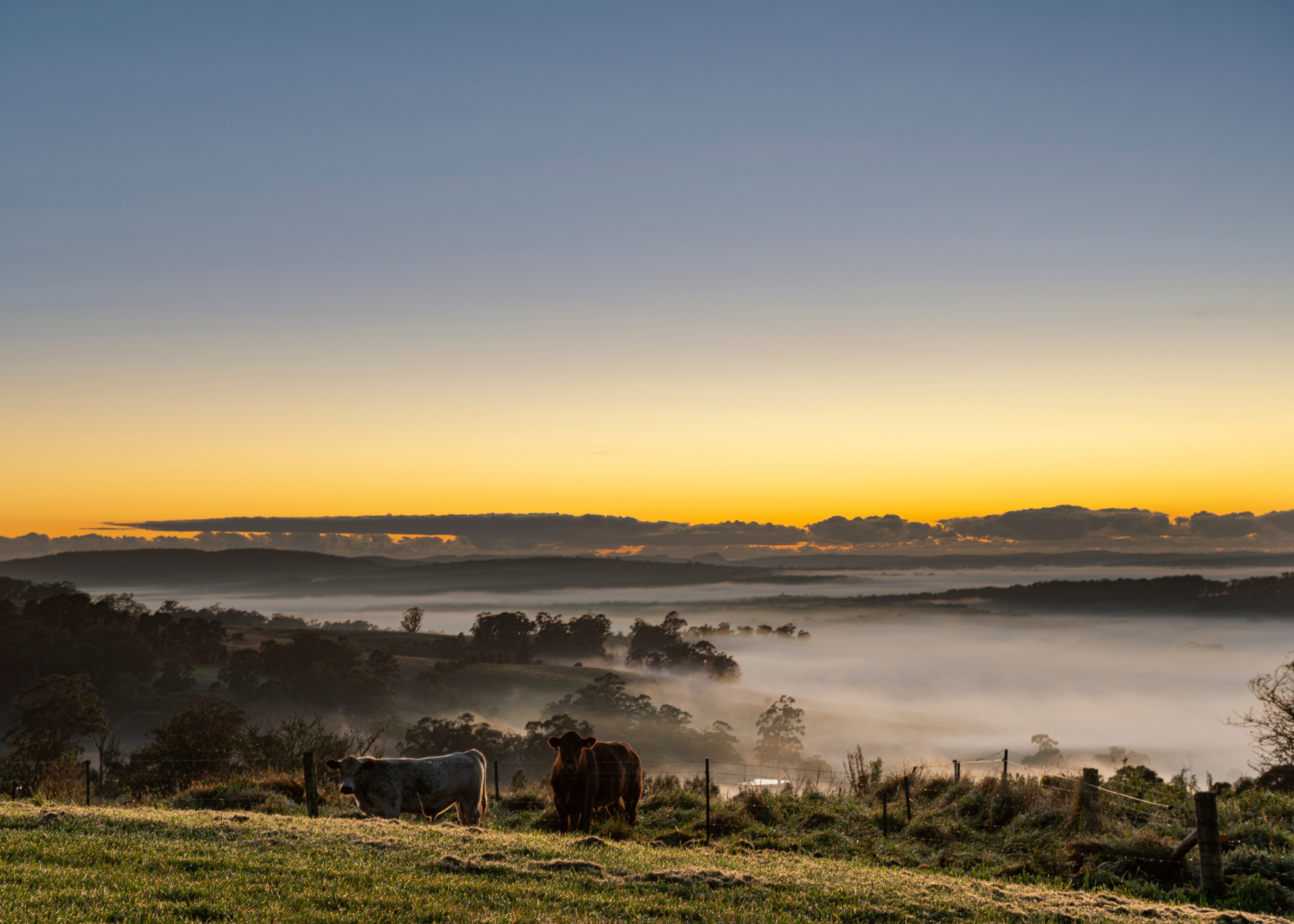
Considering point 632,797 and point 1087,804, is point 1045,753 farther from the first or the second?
point 632,797

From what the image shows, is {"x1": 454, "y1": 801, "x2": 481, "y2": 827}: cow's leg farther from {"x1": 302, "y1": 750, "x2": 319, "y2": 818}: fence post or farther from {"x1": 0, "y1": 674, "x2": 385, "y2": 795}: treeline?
{"x1": 0, "y1": 674, "x2": 385, "y2": 795}: treeline

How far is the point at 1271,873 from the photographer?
12773mm

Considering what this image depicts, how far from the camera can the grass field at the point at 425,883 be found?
8258mm

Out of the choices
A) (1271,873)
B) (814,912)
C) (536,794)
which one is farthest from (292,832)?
(1271,873)

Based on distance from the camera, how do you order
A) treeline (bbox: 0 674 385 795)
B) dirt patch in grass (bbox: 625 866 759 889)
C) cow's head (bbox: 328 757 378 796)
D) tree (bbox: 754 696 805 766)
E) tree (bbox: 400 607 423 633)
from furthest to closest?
tree (bbox: 400 607 423 633) → tree (bbox: 754 696 805 766) → treeline (bbox: 0 674 385 795) → cow's head (bbox: 328 757 378 796) → dirt patch in grass (bbox: 625 866 759 889)

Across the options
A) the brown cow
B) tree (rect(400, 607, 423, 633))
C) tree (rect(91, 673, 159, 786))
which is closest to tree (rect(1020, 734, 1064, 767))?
the brown cow

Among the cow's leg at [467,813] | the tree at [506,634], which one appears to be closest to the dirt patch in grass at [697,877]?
the cow's leg at [467,813]

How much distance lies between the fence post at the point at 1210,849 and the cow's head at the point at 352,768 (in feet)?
46.7

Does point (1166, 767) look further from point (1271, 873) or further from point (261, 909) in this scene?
point (261, 909)

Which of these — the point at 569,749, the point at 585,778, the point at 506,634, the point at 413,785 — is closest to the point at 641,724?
the point at 506,634

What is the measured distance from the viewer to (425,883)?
373 inches

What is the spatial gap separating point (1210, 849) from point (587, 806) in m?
10.7

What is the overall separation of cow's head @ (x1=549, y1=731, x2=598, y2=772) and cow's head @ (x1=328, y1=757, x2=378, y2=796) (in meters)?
3.62

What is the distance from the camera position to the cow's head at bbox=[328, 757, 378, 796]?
16.5 m
